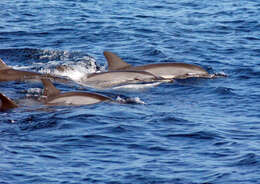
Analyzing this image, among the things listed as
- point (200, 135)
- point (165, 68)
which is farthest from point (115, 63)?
point (200, 135)

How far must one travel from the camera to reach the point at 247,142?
42.2 ft

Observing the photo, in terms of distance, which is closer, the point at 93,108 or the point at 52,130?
the point at 52,130

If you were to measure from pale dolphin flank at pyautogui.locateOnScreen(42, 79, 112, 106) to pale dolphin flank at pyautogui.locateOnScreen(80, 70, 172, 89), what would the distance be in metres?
2.86

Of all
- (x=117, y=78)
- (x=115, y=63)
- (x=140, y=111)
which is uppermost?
(x=115, y=63)

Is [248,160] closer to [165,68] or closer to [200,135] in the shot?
[200,135]

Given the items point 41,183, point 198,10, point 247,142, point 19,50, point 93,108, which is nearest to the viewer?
point 41,183

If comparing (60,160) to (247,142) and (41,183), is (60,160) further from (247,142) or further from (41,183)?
(247,142)

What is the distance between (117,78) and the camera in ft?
63.7

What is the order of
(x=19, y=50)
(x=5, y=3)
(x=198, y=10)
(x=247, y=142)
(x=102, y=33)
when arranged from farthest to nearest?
(x=5, y=3)
(x=198, y=10)
(x=102, y=33)
(x=19, y=50)
(x=247, y=142)

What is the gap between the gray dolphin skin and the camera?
20234mm

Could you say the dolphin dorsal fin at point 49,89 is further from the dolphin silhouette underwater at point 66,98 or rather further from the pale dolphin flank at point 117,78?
the pale dolphin flank at point 117,78

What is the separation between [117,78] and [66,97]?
12.4 feet

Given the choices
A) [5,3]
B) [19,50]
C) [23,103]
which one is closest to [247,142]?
[23,103]

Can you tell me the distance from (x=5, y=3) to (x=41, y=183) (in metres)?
26.3
